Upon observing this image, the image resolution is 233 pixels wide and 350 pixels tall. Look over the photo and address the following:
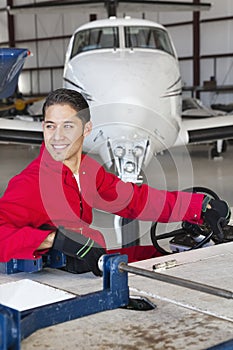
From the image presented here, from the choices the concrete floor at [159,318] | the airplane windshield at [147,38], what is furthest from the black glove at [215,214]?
the airplane windshield at [147,38]

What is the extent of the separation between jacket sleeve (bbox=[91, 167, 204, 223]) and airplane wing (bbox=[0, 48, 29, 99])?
2.31 feet

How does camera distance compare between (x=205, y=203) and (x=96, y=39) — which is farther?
(x=96, y=39)

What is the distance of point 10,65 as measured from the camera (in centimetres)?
221

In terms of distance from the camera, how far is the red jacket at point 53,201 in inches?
94.7

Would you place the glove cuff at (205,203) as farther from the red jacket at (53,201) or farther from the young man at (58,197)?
the young man at (58,197)

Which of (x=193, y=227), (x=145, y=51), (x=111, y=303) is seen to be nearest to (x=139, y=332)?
(x=111, y=303)

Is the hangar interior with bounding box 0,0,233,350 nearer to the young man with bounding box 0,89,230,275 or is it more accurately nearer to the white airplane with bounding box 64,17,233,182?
the young man with bounding box 0,89,230,275

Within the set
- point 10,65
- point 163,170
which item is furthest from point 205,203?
point 163,170

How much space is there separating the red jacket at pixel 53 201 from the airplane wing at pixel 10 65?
0.34 m

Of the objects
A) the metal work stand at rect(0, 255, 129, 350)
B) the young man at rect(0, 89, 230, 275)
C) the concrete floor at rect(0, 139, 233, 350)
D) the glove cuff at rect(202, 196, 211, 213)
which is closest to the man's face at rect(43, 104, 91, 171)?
the young man at rect(0, 89, 230, 275)

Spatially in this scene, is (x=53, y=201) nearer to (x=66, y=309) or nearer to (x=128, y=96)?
(x=66, y=309)

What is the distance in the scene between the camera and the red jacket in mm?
2406

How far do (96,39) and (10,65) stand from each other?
563cm

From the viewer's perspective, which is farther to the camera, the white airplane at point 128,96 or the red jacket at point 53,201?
the white airplane at point 128,96
